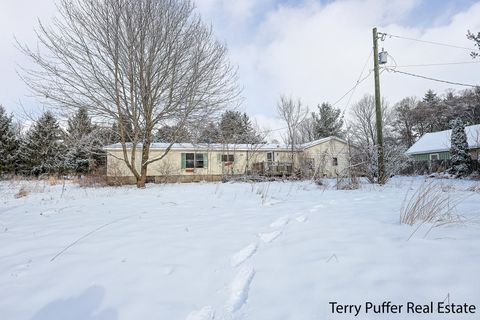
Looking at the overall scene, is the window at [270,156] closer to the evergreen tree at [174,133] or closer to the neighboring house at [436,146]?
the evergreen tree at [174,133]

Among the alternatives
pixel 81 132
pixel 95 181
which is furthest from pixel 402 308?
pixel 95 181

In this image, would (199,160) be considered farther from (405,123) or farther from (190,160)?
(405,123)

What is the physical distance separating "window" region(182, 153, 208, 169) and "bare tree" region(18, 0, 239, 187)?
6.35m

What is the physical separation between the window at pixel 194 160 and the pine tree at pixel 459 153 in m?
14.9

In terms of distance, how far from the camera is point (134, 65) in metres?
10.1

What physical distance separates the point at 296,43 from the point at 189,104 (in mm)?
5534

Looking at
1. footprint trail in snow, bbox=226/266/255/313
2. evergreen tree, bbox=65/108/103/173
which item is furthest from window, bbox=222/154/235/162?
footprint trail in snow, bbox=226/266/255/313

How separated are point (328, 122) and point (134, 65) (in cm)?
2612

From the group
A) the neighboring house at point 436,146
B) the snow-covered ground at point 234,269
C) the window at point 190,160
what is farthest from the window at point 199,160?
the neighboring house at point 436,146

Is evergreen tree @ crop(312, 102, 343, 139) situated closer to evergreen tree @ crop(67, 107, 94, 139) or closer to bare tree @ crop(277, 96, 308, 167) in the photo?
bare tree @ crop(277, 96, 308, 167)

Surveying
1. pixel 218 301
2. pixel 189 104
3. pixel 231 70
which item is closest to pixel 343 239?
pixel 218 301

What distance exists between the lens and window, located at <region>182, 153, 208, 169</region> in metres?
17.7

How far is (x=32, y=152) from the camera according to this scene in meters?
22.4

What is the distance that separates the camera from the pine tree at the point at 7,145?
21.9 metres
